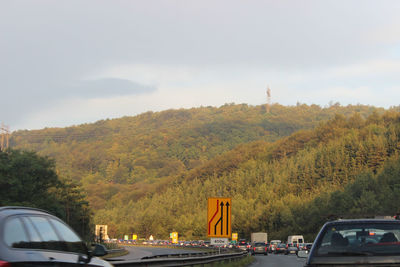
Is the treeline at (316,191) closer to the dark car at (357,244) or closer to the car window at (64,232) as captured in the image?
the dark car at (357,244)

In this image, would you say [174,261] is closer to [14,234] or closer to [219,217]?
[219,217]

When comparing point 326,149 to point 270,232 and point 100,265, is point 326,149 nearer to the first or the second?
point 270,232

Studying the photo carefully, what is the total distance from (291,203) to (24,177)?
8629 centimetres

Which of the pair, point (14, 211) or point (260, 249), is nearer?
point (14, 211)

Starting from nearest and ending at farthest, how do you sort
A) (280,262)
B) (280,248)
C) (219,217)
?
(219,217) → (280,262) → (280,248)

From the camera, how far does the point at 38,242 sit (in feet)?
24.6

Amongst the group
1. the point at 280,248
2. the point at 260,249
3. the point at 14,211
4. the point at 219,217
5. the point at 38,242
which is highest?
the point at 14,211

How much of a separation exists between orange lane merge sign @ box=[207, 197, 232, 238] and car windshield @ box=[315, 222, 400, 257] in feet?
68.7

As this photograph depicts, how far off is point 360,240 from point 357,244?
0.47 ft

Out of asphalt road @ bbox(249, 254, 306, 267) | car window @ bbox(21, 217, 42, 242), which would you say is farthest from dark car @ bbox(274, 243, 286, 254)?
car window @ bbox(21, 217, 42, 242)

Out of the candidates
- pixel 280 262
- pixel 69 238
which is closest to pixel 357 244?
pixel 69 238

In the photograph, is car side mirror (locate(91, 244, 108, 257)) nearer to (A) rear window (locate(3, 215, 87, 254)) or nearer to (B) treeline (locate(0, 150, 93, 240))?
(A) rear window (locate(3, 215, 87, 254))

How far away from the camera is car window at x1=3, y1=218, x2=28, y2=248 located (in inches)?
267

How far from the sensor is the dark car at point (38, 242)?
675cm
